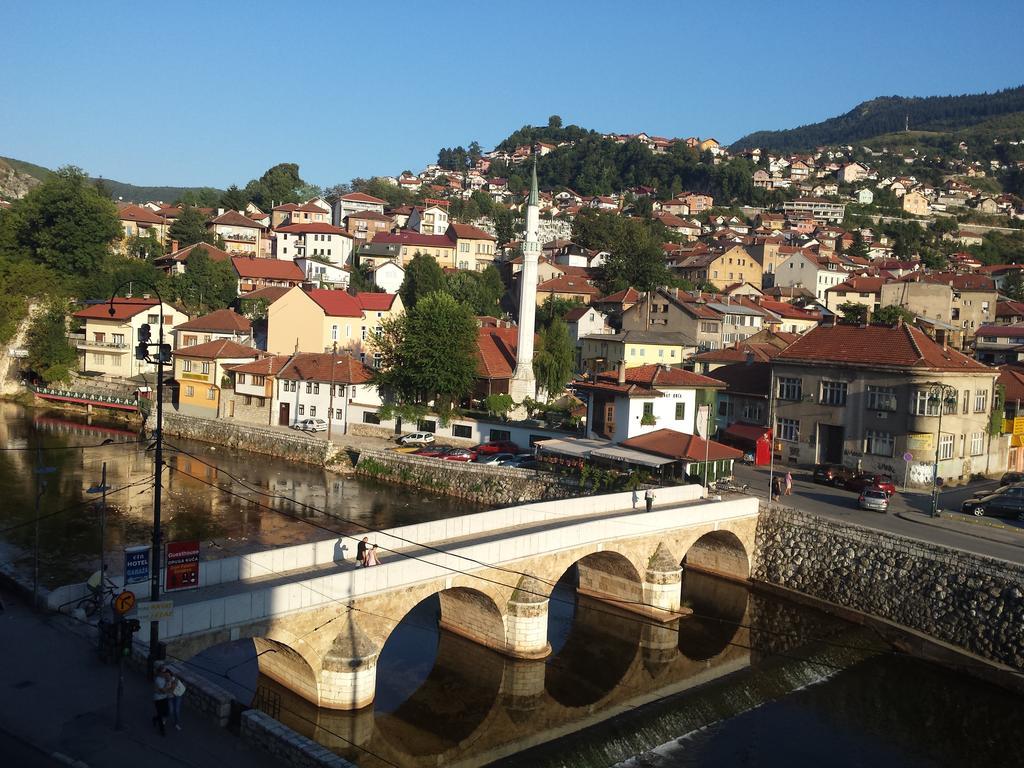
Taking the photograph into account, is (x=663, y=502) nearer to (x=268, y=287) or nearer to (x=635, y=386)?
(x=635, y=386)

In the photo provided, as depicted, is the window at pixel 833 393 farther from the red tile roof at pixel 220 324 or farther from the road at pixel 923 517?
the red tile roof at pixel 220 324

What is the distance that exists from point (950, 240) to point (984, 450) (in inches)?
3695

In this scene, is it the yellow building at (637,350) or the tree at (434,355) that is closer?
the tree at (434,355)

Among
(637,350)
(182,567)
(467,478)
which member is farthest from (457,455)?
(182,567)

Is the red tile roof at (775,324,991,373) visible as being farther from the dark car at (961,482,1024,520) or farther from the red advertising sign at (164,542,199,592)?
the red advertising sign at (164,542,199,592)

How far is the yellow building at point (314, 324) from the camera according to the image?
5384 cm

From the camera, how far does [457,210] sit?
123 m

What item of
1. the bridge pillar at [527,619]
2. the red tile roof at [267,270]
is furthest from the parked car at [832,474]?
the red tile roof at [267,270]

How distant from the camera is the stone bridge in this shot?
15.7m

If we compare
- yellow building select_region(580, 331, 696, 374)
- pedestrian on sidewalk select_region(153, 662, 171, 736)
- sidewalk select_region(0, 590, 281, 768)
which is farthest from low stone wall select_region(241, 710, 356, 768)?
yellow building select_region(580, 331, 696, 374)

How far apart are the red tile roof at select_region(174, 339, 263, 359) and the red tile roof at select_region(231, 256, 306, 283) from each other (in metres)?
22.3

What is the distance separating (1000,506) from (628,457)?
1216cm

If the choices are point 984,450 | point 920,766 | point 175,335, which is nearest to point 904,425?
point 984,450

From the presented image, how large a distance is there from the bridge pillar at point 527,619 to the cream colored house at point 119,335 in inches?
1740
